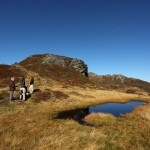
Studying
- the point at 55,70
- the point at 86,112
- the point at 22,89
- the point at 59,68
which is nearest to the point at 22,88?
the point at 22,89

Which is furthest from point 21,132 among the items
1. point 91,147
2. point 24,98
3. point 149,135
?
point 24,98

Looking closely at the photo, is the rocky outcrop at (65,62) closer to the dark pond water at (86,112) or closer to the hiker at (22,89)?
the hiker at (22,89)

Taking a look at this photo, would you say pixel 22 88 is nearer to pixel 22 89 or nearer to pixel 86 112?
pixel 22 89

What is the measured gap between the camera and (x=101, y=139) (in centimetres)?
1512

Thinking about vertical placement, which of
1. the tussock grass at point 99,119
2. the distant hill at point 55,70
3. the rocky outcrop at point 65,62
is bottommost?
the tussock grass at point 99,119

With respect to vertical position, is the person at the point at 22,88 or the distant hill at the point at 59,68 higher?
the distant hill at the point at 59,68

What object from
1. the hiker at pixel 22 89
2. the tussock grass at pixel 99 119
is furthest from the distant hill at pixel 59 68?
the tussock grass at pixel 99 119

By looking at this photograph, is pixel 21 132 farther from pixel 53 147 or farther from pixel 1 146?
pixel 53 147

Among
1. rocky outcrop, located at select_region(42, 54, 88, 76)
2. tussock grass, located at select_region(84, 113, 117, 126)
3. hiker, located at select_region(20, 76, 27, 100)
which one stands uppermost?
rocky outcrop, located at select_region(42, 54, 88, 76)

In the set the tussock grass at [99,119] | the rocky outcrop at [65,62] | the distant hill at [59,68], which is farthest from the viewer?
the rocky outcrop at [65,62]

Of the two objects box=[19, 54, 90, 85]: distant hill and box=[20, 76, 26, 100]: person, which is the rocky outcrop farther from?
box=[20, 76, 26, 100]: person

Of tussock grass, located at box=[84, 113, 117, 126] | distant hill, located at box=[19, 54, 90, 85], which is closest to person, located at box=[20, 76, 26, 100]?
tussock grass, located at box=[84, 113, 117, 126]

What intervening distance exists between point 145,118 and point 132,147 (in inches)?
409

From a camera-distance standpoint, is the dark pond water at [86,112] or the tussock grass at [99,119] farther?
the dark pond water at [86,112]
